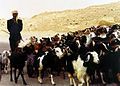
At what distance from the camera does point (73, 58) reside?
1410 cm

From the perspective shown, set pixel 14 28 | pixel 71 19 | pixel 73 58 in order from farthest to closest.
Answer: pixel 71 19
pixel 14 28
pixel 73 58

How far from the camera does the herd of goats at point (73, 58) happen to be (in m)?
13.7

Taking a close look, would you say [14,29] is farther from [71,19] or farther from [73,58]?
[71,19]

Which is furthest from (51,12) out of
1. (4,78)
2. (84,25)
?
(4,78)

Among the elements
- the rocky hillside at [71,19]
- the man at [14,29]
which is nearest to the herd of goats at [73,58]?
the man at [14,29]

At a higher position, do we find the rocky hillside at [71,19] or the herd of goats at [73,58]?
the herd of goats at [73,58]

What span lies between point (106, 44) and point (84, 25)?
94.7 feet

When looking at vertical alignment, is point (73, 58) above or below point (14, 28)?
below

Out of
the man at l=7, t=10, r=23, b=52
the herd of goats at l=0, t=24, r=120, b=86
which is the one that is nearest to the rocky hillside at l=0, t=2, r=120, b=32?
the man at l=7, t=10, r=23, b=52

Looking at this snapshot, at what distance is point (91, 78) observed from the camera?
14164 mm

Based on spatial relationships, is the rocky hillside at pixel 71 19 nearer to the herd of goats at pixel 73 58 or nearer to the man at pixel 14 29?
the man at pixel 14 29

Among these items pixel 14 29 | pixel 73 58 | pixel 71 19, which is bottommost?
pixel 71 19

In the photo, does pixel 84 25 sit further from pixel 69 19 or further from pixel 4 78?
pixel 4 78

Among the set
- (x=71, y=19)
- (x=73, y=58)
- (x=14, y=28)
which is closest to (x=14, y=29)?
(x=14, y=28)
